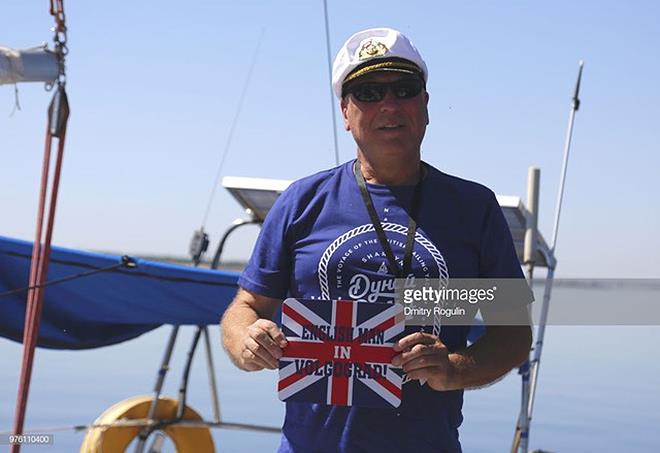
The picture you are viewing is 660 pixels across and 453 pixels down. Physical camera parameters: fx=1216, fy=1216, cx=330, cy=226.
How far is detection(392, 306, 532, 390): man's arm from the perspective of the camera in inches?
90.8

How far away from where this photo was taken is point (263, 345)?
7.77 ft

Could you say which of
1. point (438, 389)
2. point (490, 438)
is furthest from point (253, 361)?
point (490, 438)

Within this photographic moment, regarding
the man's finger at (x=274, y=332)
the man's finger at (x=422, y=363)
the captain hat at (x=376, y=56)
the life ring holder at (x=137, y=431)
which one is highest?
the captain hat at (x=376, y=56)

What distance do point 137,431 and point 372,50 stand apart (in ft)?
11.0

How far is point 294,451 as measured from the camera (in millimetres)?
2457

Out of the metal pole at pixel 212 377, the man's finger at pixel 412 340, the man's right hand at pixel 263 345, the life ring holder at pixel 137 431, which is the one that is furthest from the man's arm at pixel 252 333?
the metal pole at pixel 212 377

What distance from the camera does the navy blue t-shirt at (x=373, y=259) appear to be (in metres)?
2.42

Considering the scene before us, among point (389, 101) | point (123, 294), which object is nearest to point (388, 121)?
point (389, 101)

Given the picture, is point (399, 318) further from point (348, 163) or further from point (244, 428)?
point (244, 428)

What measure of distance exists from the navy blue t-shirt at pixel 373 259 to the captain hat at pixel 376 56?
0.21 m

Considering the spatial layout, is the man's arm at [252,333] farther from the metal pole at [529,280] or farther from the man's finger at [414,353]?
the metal pole at [529,280]

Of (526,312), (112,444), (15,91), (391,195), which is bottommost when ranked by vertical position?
(112,444)

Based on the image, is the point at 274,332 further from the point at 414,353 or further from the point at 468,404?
the point at 468,404

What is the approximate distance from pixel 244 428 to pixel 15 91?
2393mm
